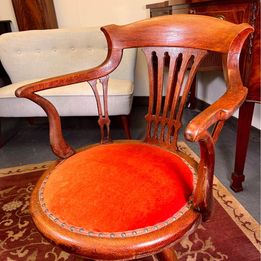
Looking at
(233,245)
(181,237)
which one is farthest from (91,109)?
(181,237)

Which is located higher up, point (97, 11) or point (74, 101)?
point (97, 11)

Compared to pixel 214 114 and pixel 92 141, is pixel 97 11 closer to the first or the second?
pixel 92 141

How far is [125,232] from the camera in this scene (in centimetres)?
54

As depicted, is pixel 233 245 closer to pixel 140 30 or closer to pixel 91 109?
pixel 140 30

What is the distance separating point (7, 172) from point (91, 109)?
68cm

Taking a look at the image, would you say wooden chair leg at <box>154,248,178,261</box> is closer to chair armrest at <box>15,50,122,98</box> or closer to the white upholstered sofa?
chair armrest at <box>15,50,122,98</box>

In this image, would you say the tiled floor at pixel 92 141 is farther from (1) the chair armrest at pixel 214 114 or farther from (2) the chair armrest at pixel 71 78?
(2) the chair armrest at pixel 71 78

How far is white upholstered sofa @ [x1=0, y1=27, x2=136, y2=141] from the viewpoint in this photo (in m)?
1.74

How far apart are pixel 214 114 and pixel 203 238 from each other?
0.78 metres

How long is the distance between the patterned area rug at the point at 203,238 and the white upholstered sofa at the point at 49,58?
0.69 meters

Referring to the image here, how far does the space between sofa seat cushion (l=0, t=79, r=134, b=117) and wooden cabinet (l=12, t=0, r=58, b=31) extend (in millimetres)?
720

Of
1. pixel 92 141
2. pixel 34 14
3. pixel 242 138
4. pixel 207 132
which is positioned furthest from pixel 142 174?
pixel 34 14

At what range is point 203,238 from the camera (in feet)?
3.49

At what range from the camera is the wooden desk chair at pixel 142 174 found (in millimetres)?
534
